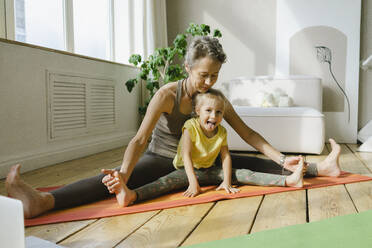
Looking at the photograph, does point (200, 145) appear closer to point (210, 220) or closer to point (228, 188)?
point (228, 188)

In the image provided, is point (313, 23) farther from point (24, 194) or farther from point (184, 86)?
point (24, 194)

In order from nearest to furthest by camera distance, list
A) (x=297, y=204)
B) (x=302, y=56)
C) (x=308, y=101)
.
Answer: (x=297, y=204)
(x=308, y=101)
(x=302, y=56)

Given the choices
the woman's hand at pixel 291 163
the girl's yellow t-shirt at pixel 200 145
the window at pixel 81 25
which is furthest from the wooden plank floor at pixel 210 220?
the window at pixel 81 25

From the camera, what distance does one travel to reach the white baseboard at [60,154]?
2123mm

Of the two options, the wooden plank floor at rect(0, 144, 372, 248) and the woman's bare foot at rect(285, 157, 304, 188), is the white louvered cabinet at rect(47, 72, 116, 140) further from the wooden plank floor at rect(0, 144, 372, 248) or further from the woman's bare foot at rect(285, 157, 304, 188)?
the woman's bare foot at rect(285, 157, 304, 188)

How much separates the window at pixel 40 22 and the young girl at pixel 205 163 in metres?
1.52

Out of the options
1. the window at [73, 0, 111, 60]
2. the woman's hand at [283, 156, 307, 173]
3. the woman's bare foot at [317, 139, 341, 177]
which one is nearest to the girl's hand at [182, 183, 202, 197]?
the woman's hand at [283, 156, 307, 173]

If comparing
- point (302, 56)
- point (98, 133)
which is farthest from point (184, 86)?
point (302, 56)

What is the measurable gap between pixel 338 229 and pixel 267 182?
0.61 m

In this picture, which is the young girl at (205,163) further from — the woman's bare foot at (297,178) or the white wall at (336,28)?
the white wall at (336,28)

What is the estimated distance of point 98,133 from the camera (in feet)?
10.2

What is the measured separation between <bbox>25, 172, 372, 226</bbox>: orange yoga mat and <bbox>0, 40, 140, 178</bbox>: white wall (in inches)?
23.7

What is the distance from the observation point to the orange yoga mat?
1287 mm

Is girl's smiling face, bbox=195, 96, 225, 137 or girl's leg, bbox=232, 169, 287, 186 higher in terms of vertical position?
girl's smiling face, bbox=195, 96, 225, 137
